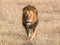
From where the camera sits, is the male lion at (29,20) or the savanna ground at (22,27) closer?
the male lion at (29,20)

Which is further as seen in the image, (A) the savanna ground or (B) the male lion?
(A) the savanna ground

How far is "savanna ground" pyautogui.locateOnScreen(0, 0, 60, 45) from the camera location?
34.7ft

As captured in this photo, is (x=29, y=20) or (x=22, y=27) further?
(x=22, y=27)

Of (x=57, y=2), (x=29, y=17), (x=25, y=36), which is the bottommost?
(x=57, y=2)

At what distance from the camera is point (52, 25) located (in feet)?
40.0

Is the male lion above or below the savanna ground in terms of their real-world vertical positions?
above

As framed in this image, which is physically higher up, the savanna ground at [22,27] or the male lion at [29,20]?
the male lion at [29,20]

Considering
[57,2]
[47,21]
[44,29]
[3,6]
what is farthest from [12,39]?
[57,2]

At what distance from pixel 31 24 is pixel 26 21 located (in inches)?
7.6

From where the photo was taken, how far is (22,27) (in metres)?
12.0

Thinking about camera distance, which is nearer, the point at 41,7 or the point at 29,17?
the point at 29,17

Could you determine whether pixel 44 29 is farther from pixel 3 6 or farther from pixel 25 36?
pixel 3 6

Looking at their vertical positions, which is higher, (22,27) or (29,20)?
(29,20)

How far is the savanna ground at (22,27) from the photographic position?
34.7 feet
